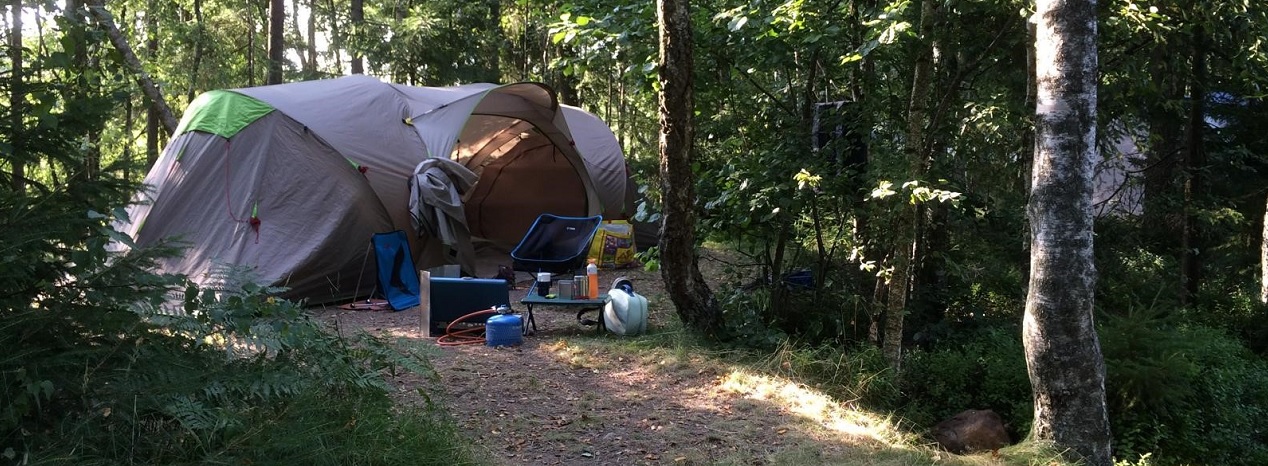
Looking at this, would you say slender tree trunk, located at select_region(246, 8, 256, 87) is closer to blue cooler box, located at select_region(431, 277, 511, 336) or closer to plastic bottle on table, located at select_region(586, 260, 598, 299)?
blue cooler box, located at select_region(431, 277, 511, 336)

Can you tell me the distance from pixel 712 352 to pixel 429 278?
2.14 meters

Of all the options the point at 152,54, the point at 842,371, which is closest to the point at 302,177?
the point at 842,371

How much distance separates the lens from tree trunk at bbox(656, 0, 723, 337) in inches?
212

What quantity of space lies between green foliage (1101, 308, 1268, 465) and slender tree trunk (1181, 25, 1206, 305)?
10.9 ft

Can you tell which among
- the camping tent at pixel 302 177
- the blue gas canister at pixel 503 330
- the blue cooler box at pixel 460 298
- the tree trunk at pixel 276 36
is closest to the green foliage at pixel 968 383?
the blue gas canister at pixel 503 330

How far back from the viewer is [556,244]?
30.2 ft

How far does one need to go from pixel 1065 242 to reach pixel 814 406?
5.19ft

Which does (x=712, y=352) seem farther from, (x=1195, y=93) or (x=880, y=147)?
(x=1195, y=93)

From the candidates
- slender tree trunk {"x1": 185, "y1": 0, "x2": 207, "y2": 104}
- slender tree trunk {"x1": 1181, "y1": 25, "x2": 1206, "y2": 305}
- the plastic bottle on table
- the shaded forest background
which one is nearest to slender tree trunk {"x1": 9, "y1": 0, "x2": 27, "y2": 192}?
the shaded forest background

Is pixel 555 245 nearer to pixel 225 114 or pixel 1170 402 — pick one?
pixel 225 114

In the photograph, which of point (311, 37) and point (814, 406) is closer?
point (814, 406)

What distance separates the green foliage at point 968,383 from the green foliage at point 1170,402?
1.76 ft

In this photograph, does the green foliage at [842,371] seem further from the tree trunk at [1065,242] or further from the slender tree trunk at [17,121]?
the slender tree trunk at [17,121]

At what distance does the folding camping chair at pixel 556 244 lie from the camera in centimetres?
871
